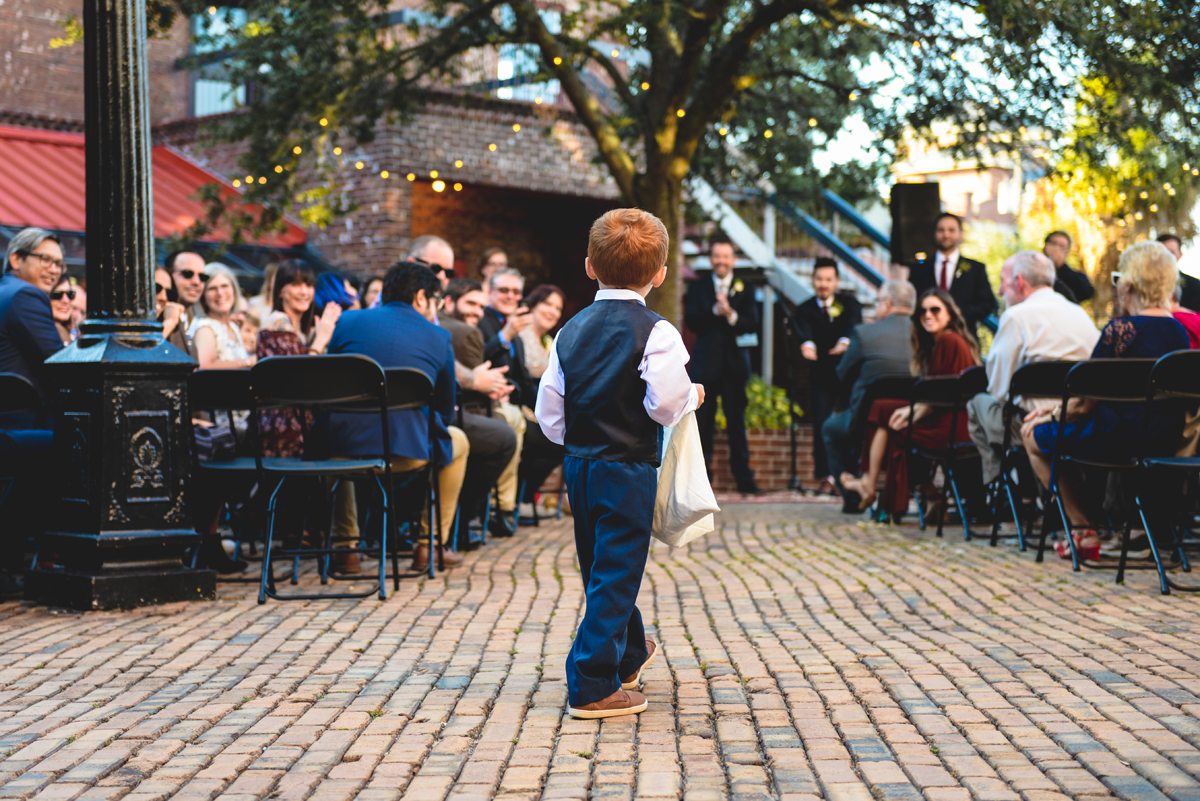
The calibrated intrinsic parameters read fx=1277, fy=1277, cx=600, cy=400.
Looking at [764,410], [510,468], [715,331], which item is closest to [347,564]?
[510,468]

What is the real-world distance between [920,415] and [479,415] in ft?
11.4

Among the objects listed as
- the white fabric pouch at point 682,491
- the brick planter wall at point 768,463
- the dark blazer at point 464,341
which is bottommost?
the brick planter wall at point 768,463

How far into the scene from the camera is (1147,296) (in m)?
7.48

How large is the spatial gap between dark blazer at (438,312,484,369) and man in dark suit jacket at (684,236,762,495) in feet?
15.3

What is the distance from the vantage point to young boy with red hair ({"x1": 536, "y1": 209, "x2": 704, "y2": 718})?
4109 mm

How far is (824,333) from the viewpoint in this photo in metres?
13.3

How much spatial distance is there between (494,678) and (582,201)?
667 inches

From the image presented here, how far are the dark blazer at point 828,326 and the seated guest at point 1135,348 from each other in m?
5.53

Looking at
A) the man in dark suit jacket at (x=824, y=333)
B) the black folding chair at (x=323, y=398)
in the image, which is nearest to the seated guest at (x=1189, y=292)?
the man in dark suit jacket at (x=824, y=333)

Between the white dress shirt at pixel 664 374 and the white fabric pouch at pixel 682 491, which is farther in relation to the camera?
the white fabric pouch at pixel 682 491

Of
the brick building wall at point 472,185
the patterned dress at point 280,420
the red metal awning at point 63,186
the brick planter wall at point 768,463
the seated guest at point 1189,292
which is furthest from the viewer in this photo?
the brick building wall at point 472,185

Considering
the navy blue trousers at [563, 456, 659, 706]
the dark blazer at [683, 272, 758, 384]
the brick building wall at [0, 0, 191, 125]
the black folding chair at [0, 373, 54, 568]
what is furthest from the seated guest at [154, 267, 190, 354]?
the brick building wall at [0, 0, 191, 125]

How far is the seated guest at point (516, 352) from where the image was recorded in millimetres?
9734

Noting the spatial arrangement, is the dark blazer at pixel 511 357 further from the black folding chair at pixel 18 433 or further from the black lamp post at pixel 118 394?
the black folding chair at pixel 18 433
